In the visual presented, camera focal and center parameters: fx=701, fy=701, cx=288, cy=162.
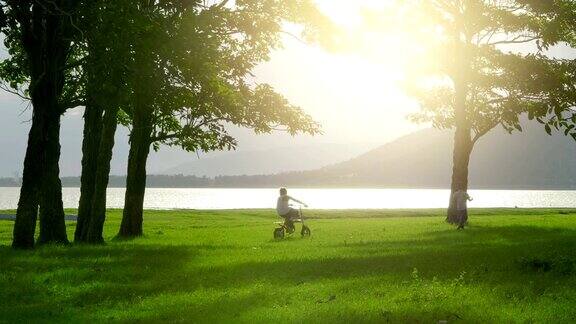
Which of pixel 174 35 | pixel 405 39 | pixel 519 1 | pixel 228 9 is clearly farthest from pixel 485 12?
pixel 174 35

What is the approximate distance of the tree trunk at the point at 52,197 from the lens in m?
26.1

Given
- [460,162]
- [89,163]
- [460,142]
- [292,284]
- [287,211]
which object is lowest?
[292,284]

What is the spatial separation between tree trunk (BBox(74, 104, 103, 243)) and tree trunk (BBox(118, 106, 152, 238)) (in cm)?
256

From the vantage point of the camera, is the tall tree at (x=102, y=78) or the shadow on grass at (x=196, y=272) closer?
the shadow on grass at (x=196, y=272)

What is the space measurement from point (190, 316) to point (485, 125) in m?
32.6

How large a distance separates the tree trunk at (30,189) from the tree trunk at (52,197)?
0.79 metres

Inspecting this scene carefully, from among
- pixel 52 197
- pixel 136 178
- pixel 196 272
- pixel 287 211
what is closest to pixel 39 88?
pixel 52 197

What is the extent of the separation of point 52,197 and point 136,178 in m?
5.74

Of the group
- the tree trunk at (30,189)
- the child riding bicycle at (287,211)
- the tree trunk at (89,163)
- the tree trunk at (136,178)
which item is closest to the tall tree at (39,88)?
the tree trunk at (30,189)

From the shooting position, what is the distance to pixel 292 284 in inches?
627

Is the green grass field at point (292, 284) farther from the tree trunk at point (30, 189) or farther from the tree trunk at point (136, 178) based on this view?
the tree trunk at point (136, 178)

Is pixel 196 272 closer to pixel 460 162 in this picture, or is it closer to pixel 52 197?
pixel 52 197

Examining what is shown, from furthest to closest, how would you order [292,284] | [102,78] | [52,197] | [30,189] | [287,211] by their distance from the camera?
1. [287,211]
2. [52,197]
3. [30,189]
4. [102,78]
5. [292,284]

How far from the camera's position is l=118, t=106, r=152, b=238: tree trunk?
108 ft
